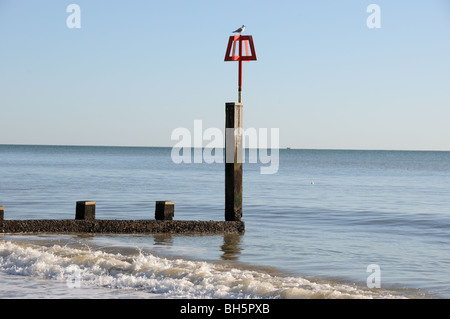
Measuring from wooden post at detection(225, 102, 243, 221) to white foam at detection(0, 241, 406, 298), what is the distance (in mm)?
3064

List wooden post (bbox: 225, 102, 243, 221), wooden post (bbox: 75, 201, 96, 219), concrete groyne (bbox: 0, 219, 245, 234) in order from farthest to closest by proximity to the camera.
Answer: wooden post (bbox: 225, 102, 243, 221), wooden post (bbox: 75, 201, 96, 219), concrete groyne (bbox: 0, 219, 245, 234)

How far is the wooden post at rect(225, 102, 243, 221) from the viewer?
45.2ft

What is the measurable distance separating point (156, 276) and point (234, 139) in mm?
4674

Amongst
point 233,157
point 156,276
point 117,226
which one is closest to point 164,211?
point 117,226

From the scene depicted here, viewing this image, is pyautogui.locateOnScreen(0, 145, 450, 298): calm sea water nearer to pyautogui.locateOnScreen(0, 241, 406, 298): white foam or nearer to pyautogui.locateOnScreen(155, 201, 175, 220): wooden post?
pyautogui.locateOnScreen(0, 241, 406, 298): white foam

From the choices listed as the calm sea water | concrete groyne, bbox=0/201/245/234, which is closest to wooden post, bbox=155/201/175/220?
concrete groyne, bbox=0/201/245/234

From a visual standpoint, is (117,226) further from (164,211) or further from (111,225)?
(164,211)

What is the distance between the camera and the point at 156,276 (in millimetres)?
9977

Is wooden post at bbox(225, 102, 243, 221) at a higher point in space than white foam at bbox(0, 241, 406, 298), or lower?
higher

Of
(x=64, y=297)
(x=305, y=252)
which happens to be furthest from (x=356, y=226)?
(x=64, y=297)

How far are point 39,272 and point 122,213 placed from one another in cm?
1035

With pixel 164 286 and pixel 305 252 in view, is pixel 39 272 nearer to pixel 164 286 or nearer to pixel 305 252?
Result: pixel 164 286

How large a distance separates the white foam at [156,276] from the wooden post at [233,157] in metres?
3.06

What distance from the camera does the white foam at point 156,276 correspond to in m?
9.09
